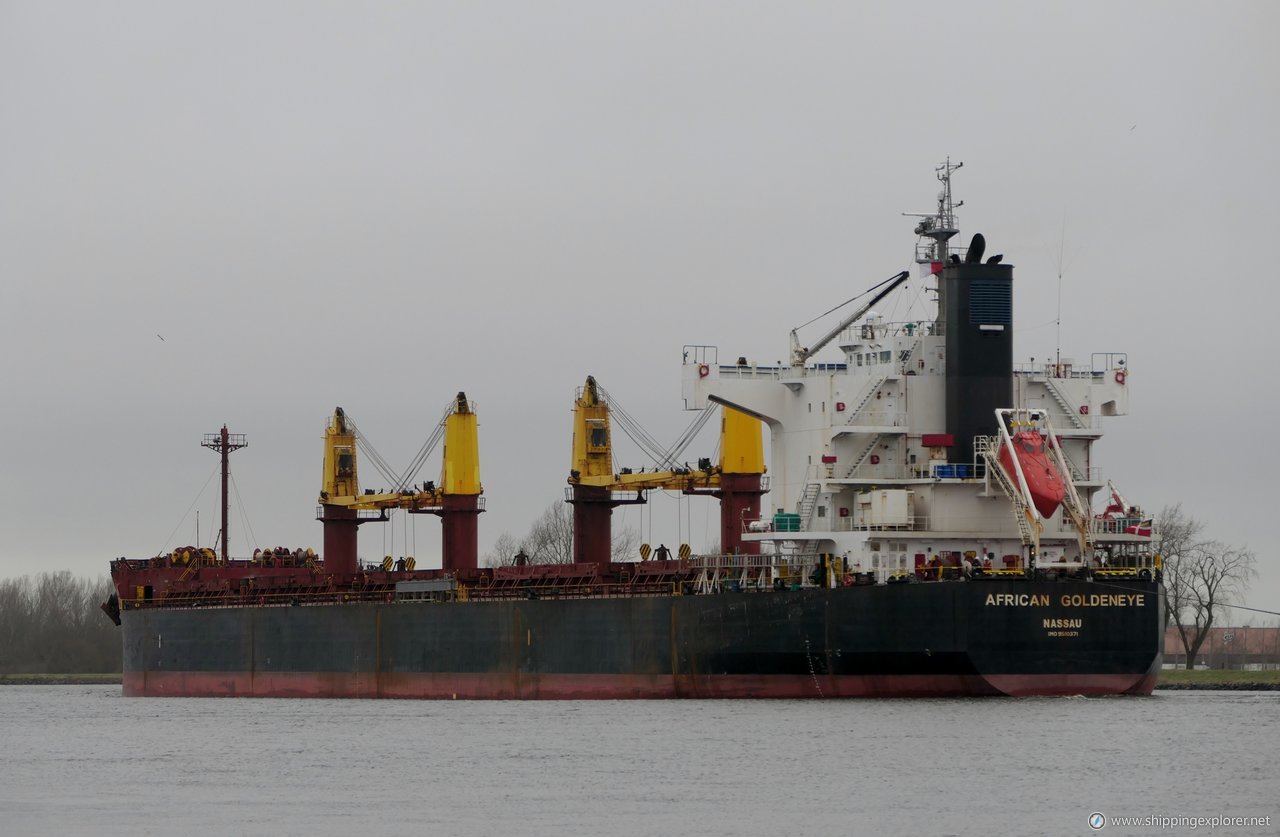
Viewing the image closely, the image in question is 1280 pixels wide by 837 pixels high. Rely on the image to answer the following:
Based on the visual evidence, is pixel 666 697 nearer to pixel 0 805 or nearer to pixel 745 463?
pixel 745 463

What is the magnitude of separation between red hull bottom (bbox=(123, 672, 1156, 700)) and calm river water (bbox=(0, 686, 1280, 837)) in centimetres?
56

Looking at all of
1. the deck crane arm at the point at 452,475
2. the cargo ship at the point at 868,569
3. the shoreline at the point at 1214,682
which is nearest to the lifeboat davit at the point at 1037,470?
the cargo ship at the point at 868,569

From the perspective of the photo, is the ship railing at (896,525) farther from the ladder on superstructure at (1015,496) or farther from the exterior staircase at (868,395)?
the exterior staircase at (868,395)

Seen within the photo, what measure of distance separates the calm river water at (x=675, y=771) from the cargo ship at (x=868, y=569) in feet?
3.65

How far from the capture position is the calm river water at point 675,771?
3092 centimetres

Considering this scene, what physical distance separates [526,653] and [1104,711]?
17.1 meters

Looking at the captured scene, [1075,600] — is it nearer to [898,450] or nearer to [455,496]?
[898,450]

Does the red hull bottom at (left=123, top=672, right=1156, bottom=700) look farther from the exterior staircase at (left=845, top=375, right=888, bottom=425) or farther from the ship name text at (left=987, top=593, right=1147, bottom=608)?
the exterior staircase at (left=845, top=375, right=888, bottom=425)

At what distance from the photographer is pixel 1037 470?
47.0 meters

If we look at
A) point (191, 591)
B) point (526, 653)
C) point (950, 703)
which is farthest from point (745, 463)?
A: point (191, 591)

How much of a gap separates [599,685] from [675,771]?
682 inches

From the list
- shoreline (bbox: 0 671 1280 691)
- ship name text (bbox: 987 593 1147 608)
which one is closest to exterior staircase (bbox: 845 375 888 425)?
ship name text (bbox: 987 593 1147 608)

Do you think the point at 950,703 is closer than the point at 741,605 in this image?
Yes

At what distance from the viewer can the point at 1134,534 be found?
48812 millimetres
